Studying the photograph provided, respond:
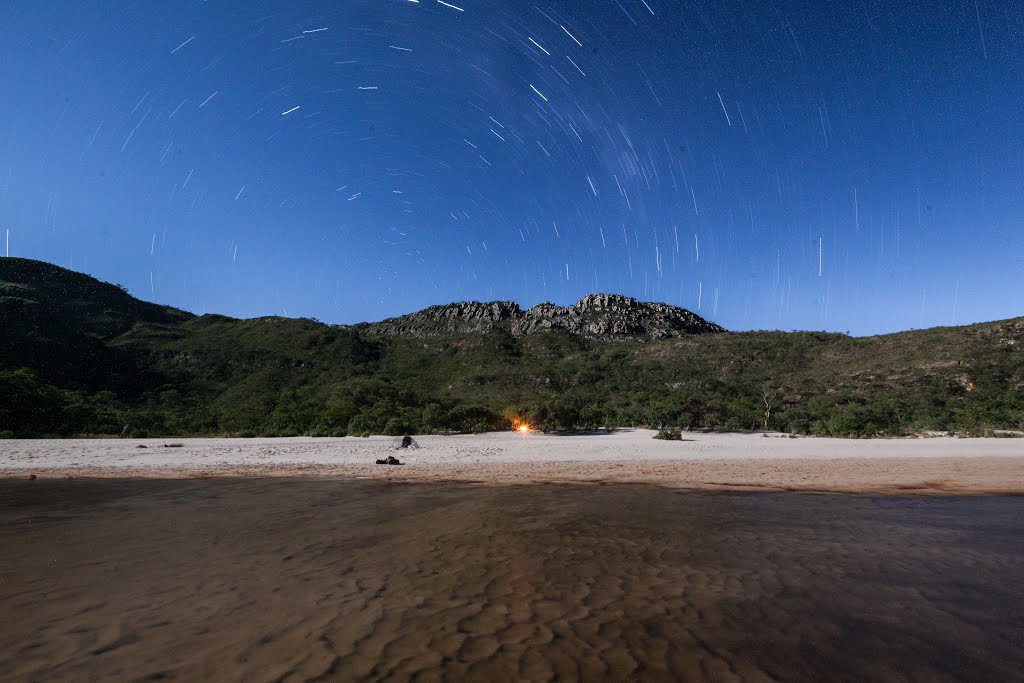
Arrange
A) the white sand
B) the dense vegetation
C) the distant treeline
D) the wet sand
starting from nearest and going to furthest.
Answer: the wet sand
the white sand
the distant treeline
the dense vegetation

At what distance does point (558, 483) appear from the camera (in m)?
14.1

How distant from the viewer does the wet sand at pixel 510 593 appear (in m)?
3.89

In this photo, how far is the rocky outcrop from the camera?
119 m

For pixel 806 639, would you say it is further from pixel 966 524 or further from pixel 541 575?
pixel 966 524

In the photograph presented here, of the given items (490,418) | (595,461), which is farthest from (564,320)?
(595,461)

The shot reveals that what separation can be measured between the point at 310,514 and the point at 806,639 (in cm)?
907

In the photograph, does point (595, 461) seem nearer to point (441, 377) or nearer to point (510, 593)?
point (510, 593)

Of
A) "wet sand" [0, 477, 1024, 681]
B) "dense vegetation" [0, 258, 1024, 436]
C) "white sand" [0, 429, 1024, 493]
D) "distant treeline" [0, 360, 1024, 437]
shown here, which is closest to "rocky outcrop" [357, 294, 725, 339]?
"dense vegetation" [0, 258, 1024, 436]

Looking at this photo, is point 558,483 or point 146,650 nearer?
point 146,650

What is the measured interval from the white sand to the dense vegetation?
901 centimetres

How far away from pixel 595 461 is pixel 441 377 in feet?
223

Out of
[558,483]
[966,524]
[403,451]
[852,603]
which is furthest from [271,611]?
[403,451]

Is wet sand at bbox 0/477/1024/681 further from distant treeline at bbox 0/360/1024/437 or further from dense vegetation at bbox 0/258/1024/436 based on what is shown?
dense vegetation at bbox 0/258/1024/436

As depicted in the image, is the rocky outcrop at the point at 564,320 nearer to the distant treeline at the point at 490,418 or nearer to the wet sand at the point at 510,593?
the distant treeline at the point at 490,418
